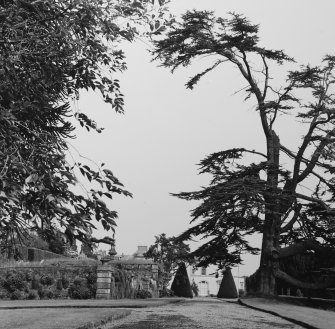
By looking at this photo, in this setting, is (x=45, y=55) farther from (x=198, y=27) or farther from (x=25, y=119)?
(x=198, y=27)

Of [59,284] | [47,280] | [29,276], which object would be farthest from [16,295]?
[59,284]

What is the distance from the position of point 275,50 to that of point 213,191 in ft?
26.4

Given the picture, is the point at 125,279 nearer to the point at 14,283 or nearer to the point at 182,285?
the point at 14,283

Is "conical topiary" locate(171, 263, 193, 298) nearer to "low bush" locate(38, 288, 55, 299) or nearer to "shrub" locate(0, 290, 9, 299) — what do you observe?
"low bush" locate(38, 288, 55, 299)

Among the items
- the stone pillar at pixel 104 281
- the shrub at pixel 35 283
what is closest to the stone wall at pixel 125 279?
the stone pillar at pixel 104 281

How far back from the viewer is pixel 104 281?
21.8m

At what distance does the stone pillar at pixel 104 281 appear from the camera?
21.5 metres

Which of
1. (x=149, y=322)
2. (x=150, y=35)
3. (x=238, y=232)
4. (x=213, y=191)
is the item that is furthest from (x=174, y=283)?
(x=150, y=35)

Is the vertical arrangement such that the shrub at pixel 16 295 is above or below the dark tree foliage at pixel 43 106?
below

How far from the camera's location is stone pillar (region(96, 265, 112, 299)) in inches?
847

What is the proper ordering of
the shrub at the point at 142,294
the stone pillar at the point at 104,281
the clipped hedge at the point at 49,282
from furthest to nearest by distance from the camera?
the shrub at the point at 142,294, the clipped hedge at the point at 49,282, the stone pillar at the point at 104,281

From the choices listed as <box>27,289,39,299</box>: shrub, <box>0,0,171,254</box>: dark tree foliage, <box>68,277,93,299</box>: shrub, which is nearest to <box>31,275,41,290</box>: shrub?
<box>27,289,39,299</box>: shrub

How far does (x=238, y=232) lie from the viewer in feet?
72.9

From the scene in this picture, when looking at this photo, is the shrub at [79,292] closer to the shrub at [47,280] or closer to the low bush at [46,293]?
the low bush at [46,293]
